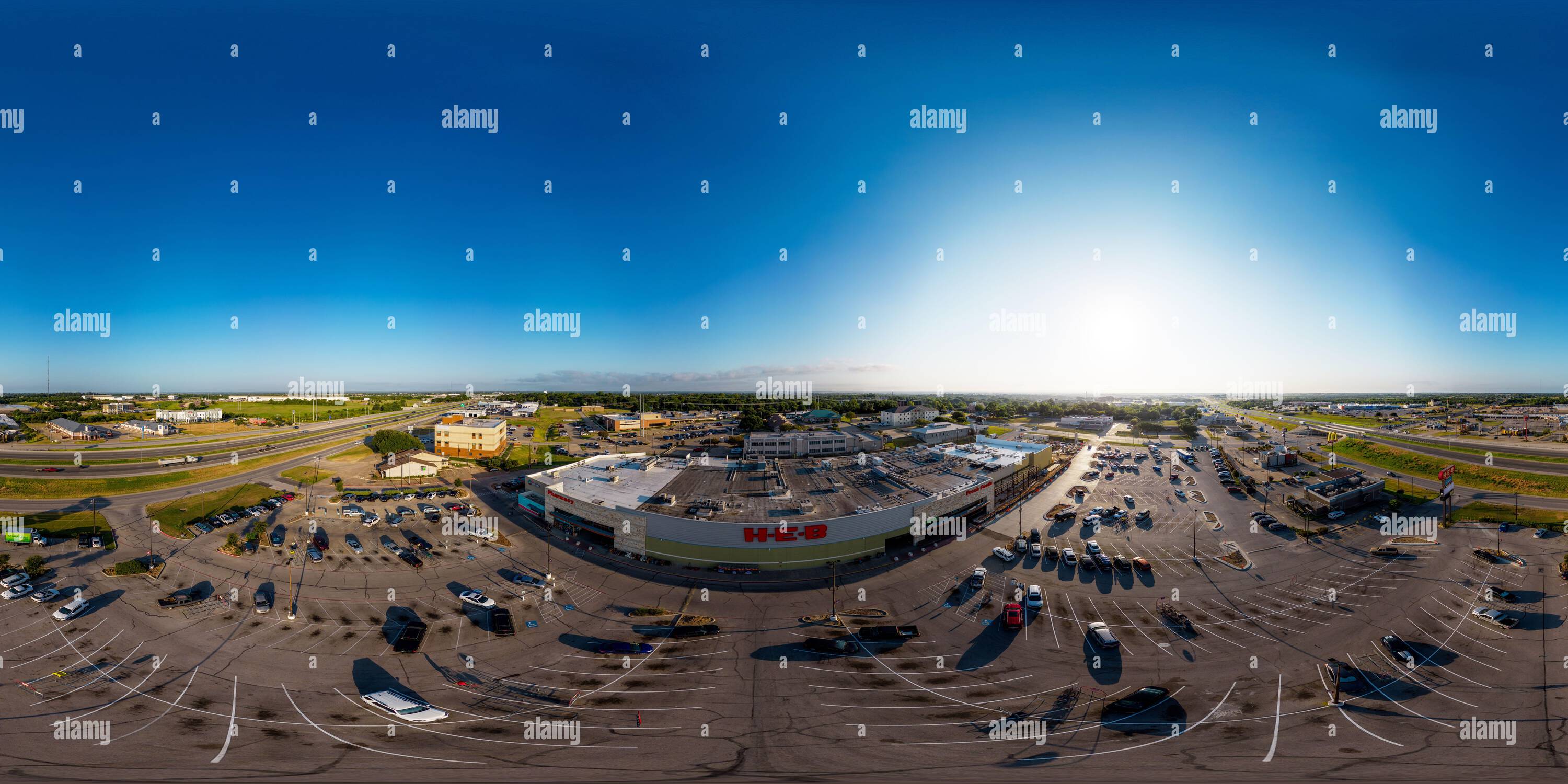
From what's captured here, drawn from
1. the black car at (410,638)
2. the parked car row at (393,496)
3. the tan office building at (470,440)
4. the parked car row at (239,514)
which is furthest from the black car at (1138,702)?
the tan office building at (470,440)

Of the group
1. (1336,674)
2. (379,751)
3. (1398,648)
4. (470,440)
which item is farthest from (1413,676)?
(470,440)

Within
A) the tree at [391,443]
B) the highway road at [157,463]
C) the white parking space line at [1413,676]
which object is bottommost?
the white parking space line at [1413,676]

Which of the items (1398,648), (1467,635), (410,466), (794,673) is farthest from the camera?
(410,466)

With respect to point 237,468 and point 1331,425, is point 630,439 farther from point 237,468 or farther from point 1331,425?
point 1331,425

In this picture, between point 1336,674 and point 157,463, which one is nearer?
point 1336,674

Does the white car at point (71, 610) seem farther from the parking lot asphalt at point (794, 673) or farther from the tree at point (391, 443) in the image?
the tree at point (391, 443)

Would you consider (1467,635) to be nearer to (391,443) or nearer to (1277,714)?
(1277,714)

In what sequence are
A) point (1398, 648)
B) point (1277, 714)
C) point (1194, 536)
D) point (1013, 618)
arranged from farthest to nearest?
point (1194, 536) → point (1013, 618) → point (1398, 648) → point (1277, 714)

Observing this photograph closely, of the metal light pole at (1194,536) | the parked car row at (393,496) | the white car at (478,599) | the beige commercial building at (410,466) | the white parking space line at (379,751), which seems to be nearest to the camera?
the white parking space line at (379,751)
